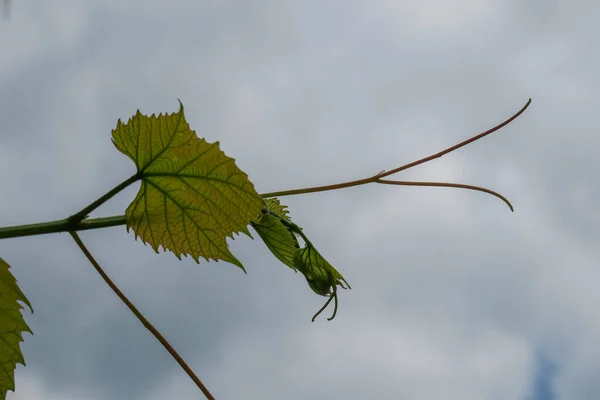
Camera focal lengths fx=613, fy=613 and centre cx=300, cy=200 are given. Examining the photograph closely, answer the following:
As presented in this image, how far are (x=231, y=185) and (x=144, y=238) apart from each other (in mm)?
81

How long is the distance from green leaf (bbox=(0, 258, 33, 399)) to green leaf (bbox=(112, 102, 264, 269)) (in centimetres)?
10

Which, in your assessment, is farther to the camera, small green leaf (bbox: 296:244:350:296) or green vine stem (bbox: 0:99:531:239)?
small green leaf (bbox: 296:244:350:296)

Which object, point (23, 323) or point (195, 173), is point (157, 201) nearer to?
point (195, 173)

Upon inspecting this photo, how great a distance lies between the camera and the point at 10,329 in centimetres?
47

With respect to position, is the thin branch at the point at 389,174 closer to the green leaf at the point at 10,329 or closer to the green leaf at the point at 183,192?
the green leaf at the point at 183,192

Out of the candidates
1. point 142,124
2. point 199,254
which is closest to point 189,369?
point 199,254

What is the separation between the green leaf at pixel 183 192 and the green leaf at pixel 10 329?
10cm

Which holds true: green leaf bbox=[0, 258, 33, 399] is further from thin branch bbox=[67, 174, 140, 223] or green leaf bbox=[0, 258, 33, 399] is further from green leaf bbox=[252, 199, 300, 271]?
green leaf bbox=[252, 199, 300, 271]

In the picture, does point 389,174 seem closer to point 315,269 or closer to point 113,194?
point 315,269

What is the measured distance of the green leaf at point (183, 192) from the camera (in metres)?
0.45

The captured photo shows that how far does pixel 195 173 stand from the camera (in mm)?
474

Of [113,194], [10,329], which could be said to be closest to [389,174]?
[113,194]

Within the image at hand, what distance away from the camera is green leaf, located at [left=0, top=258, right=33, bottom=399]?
46cm

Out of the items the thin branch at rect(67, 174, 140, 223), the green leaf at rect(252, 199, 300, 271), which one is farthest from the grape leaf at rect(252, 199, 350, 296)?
the thin branch at rect(67, 174, 140, 223)
